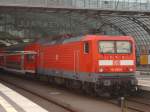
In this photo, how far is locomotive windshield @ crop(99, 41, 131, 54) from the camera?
21.7 meters

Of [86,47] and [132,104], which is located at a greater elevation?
[86,47]

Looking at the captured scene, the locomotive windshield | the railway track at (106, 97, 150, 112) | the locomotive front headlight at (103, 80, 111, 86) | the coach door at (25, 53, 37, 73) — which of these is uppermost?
the locomotive windshield

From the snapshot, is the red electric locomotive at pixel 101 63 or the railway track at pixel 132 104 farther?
the red electric locomotive at pixel 101 63

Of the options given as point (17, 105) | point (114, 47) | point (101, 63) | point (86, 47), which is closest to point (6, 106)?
point (17, 105)

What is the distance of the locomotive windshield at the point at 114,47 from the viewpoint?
21745mm

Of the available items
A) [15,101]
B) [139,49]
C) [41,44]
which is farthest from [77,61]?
[139,49]

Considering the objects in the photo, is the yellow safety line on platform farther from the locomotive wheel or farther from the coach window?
the coach window

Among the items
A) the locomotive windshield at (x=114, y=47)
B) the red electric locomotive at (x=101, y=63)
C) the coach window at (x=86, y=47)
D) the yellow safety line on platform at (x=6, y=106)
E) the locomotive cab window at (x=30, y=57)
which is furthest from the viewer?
the locomotive cab window at (x=30, y=57)

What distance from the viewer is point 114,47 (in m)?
22.0

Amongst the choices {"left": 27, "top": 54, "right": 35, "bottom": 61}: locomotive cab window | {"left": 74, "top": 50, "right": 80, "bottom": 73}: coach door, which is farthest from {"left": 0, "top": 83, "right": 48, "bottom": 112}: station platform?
{"left": 27, "top": 54, "right": 35, "bottom": 61}: locomotive cab window

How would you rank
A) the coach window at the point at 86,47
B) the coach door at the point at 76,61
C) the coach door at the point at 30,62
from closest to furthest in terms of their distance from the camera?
the coach window at the point at 86,47 < the coach door at the point at 76,61 < the coach door at the point at 30,62

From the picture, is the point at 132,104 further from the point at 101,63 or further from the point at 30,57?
the point at 30,57

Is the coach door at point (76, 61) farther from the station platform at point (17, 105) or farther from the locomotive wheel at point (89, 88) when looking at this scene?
the station platform at point (17, 105)

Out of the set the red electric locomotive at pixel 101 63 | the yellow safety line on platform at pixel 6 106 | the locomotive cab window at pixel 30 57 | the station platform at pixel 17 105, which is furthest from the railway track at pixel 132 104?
the locomotive cab window at pixel 30 57
